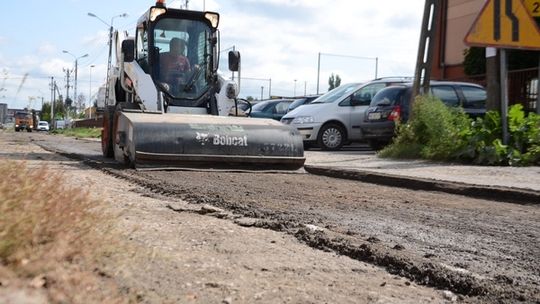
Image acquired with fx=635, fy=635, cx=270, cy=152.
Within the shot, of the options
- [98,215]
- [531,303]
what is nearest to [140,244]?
[98,215]

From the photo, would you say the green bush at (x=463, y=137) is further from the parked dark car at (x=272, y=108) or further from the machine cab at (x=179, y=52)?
the parked dark car at (x=272, y=108)

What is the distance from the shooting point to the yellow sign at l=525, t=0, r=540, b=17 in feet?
42.6

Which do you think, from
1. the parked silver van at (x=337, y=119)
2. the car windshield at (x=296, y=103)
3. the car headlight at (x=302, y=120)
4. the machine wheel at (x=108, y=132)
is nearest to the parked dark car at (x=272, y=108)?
the car windshield at (x=296, y=103)

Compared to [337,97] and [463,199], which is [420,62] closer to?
[337,97]

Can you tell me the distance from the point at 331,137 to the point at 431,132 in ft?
15.2

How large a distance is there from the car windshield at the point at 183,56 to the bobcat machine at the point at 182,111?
0.02 m

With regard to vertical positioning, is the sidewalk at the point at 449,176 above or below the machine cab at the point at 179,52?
below

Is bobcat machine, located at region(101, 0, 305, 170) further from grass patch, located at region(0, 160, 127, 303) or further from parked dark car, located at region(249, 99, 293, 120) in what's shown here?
parked dark car, located at region(249, 99, 293, 120)

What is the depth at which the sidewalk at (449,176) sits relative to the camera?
7.94 meters

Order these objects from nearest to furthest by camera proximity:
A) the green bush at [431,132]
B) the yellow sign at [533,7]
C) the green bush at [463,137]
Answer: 1. the green bush at [463,137]
2. the green bush at [431,132]
3. the yellow sign at [533,7]

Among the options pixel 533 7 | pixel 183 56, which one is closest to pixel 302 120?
pixel 183 56

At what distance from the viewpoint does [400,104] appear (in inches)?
598

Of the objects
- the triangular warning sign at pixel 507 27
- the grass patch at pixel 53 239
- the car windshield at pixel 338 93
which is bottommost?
the grass patch at pixel 53 239

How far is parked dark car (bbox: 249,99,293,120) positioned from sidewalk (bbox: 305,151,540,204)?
846 cm
